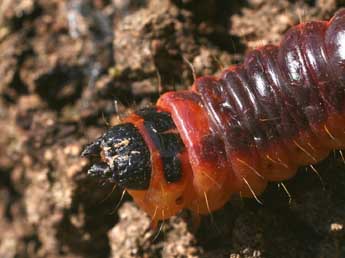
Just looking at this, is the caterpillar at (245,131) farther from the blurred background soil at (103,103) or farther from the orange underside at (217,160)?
the blurred background soil at (103,103)

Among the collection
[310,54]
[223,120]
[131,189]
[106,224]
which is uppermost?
[310,54]

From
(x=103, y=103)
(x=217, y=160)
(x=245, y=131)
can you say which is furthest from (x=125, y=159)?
(x=103, y=103)

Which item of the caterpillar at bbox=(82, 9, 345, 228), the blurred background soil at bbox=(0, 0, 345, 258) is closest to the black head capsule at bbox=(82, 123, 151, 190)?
the caterpillar at bbox=(82, 9, 345, 228)

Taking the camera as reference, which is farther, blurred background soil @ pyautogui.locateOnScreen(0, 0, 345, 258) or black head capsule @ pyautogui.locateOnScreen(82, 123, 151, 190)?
blurred background soil @ pyautogui.locateOnScreen(0, 0, 345, 258)

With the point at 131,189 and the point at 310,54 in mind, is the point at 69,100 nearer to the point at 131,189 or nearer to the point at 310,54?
the point at 131,189

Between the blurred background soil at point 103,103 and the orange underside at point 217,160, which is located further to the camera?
the blurred background soil at point 103,103

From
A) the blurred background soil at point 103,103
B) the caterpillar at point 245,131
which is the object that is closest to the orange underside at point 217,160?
the caterpillar at point 245,131

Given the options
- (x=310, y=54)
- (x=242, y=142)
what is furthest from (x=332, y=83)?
(x=242, y=142)

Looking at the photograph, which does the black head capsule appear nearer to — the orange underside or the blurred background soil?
the orange underside
